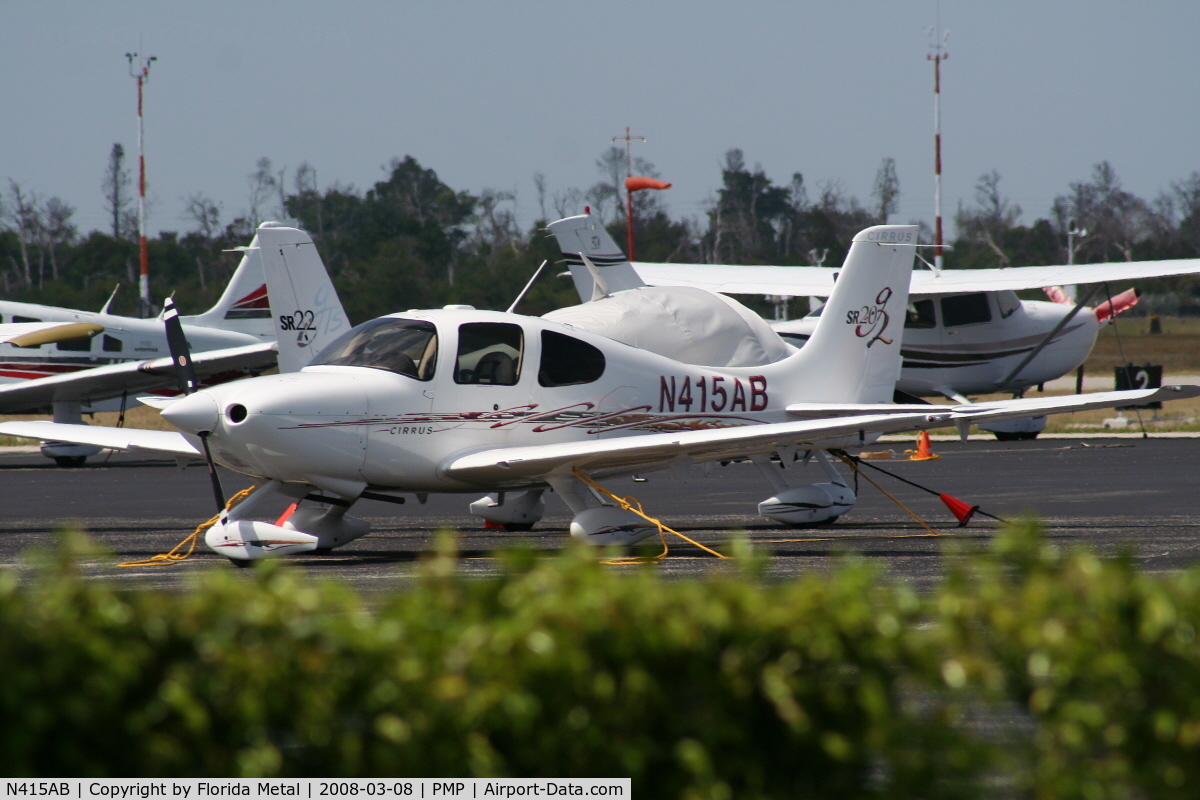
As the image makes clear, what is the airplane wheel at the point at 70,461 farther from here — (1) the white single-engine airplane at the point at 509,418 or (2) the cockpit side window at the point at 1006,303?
(2) the cockpit side window at the point at 1006,303

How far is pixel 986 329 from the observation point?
2566cm

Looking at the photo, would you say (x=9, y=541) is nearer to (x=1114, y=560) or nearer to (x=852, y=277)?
(x=852, y=277)

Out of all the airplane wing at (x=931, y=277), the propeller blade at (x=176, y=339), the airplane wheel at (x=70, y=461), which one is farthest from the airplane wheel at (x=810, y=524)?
the airplane wheel at (x=70, y=461)

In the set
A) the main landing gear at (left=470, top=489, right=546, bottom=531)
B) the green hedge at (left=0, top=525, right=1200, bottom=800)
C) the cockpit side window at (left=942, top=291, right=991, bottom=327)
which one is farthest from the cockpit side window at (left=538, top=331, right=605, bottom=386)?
the cockpit side window at (left=942, top=291, right=991, bottom=327)

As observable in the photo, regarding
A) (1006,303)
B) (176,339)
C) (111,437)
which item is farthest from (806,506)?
(1006,303)

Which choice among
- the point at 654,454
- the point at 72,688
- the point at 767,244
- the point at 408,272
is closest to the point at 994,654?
the point at 72,688

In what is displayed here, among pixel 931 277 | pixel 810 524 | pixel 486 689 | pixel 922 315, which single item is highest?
pixel 931 277

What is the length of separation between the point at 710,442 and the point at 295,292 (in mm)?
9469

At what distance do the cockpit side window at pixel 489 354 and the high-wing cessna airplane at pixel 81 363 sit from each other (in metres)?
13.6

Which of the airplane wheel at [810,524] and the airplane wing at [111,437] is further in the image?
the airplane wheel at [810,524]

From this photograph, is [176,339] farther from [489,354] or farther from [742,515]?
[742,515]

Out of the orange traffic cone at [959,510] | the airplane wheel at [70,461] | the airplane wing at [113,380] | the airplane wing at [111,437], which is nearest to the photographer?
the airplane wing at [111,437]

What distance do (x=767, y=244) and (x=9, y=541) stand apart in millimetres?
96918

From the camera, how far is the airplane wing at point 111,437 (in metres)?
11.2
